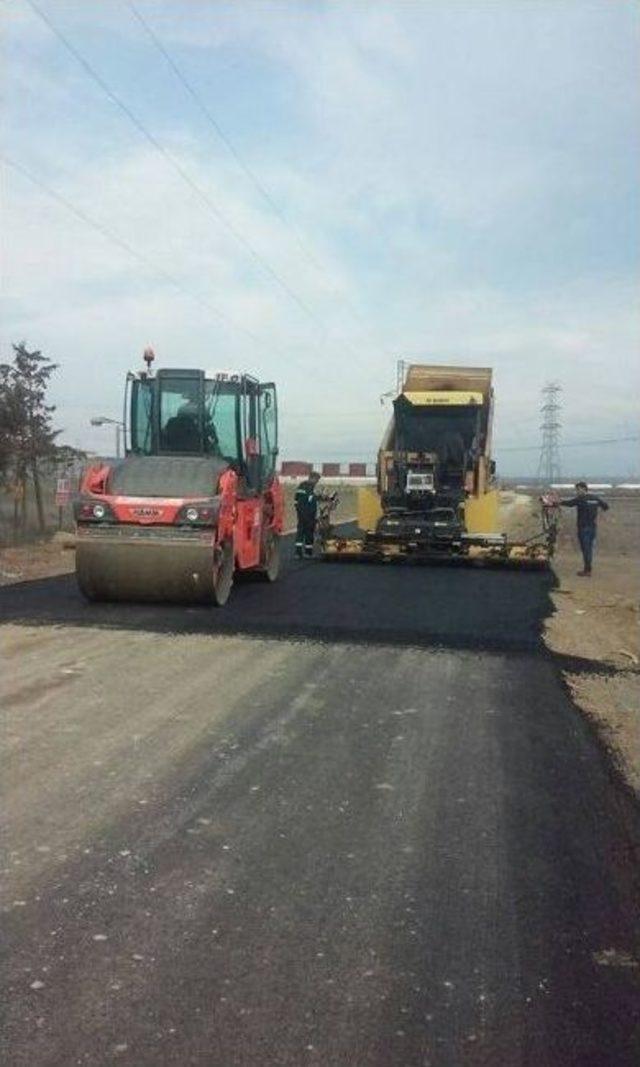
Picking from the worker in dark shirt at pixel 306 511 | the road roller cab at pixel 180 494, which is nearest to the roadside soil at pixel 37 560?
the road roller cab at pixel 180 494

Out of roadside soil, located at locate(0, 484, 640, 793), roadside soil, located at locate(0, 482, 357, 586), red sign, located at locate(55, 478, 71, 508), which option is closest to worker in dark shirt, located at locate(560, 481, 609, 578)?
roadside soil, located at locate(0, 484, 640, 793)

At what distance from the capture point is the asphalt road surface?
10.0ft

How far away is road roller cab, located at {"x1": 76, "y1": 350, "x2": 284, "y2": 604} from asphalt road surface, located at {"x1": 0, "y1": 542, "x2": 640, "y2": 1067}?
275 cm

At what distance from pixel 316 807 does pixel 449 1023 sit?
1865 millimetres

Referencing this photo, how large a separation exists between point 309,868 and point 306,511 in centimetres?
1525

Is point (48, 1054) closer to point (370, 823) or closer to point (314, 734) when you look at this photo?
point (370, 823)

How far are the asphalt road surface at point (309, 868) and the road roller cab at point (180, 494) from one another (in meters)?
2.75

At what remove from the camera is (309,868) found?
165 inches

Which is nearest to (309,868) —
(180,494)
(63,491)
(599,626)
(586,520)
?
(180,494)

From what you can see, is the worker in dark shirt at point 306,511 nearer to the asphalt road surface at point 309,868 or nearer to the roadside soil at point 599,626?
the roadside soil at point 599,626

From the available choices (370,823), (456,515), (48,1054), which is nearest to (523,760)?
(370,823)

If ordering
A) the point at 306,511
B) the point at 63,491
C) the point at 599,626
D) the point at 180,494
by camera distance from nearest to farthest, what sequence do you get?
the point at 180,494 → the point at 599,626 → the point at 306,511 → the point at 63,491

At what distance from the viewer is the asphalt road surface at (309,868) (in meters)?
3.06

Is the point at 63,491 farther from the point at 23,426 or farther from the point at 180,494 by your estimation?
the point at 180,494
